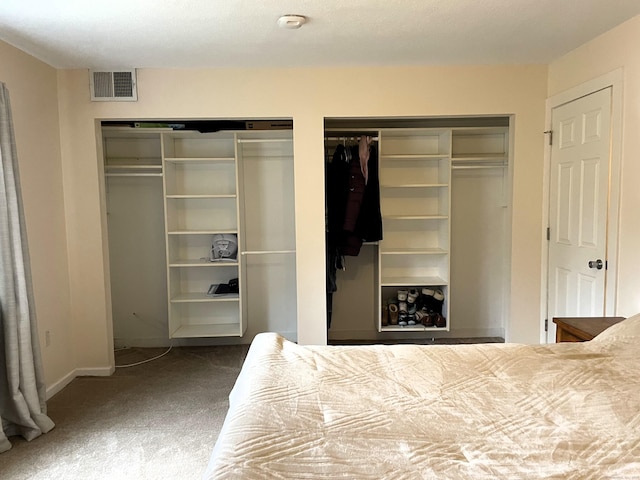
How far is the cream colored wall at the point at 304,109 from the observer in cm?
324

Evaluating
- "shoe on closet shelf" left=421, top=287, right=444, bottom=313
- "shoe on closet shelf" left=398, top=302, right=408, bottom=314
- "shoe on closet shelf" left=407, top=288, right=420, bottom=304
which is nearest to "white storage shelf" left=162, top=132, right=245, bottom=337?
"shoe on closet shelf" left=398, top=302, right=408, bottom=314

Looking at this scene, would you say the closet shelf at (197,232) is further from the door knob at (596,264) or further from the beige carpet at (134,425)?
the door knob at (596,264)

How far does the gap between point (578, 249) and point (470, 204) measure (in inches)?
50.1

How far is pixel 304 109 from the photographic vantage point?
Answer: 3.28 metres

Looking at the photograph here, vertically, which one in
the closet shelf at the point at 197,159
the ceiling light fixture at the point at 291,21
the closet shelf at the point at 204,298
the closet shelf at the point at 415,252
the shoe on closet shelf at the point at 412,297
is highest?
the ceiling light fixture at the point at 291,21

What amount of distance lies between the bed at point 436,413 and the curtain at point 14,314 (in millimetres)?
A: 1541

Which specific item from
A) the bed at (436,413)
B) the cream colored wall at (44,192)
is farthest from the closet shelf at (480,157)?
the cream colored wall at (44,192)

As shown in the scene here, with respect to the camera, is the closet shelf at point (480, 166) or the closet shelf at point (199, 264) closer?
the closet shelf at point (199, 264)

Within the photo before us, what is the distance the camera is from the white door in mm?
2658

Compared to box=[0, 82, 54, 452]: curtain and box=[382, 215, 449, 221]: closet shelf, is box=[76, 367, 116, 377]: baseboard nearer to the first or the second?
box=[0, 82, 54, 452]: curtain

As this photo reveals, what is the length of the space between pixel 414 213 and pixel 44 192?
9.79 feet

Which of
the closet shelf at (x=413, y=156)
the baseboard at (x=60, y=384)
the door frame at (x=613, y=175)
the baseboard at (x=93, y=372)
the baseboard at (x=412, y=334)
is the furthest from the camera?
the baseboard at (x=412, y=334)

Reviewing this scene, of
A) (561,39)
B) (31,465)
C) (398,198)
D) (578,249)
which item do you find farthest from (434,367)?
(398,198)

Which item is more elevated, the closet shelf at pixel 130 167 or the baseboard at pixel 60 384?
the closet shelf at pixel 130 167
